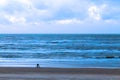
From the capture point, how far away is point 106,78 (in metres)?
16.5

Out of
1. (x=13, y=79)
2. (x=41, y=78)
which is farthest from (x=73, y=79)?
(x=13, y=79)

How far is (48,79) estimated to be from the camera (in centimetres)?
1614

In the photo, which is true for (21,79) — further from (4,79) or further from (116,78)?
(116,78)

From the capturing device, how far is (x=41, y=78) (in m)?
16.5

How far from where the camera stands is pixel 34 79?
1598 cm

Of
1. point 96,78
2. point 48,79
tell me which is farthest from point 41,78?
point 96,78

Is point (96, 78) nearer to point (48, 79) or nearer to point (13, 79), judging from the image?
point (48, 79)

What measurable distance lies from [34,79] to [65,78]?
1.55 metres

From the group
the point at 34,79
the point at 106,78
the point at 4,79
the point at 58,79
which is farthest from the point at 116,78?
the point at 4,79

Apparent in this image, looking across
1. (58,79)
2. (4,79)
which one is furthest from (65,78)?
(4,79)

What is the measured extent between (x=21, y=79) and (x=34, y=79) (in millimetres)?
605

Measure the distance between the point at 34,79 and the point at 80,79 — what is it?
2.17m

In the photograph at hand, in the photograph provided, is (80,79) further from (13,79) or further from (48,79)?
(13,79)

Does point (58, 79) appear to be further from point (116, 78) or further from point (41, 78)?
point (116, 78)
